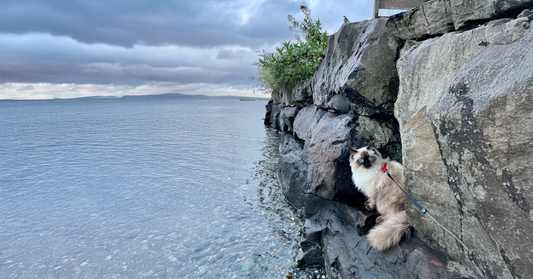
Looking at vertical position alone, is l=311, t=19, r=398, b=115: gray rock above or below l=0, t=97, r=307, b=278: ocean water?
above

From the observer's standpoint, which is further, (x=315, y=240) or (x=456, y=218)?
(x=315, y=240)

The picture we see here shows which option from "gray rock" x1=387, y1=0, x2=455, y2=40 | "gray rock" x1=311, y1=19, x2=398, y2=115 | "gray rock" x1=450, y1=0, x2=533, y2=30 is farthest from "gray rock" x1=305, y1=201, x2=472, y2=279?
"gray rock" x1=387, y1=0, x2=455, y2=40

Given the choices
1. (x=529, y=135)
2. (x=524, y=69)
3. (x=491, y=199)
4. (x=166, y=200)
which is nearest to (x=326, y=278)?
(x=491, y=199)

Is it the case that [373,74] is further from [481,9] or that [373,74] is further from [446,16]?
[481,9]

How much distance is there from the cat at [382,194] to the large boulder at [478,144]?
1.47ft

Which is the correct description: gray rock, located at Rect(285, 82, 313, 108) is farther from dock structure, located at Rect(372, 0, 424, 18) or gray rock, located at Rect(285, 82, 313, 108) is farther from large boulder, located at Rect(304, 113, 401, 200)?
large boulder, located at Rect(304, 113, 401, 200)

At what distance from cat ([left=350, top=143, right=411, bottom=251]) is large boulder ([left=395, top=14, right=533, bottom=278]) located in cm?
45

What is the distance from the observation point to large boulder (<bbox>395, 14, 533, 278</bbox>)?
2.17 m

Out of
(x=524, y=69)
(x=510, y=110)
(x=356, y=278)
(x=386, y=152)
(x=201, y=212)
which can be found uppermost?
(x=524, y=69)

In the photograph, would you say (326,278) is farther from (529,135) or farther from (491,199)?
(529,135)

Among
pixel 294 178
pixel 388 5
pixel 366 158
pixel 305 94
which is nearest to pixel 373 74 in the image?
pixel 366 158

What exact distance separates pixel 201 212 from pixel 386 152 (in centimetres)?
553

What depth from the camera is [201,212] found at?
7871 millimetres

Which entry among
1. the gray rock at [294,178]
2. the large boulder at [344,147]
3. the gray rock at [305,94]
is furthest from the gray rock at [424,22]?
the gray rock at [305,94]
